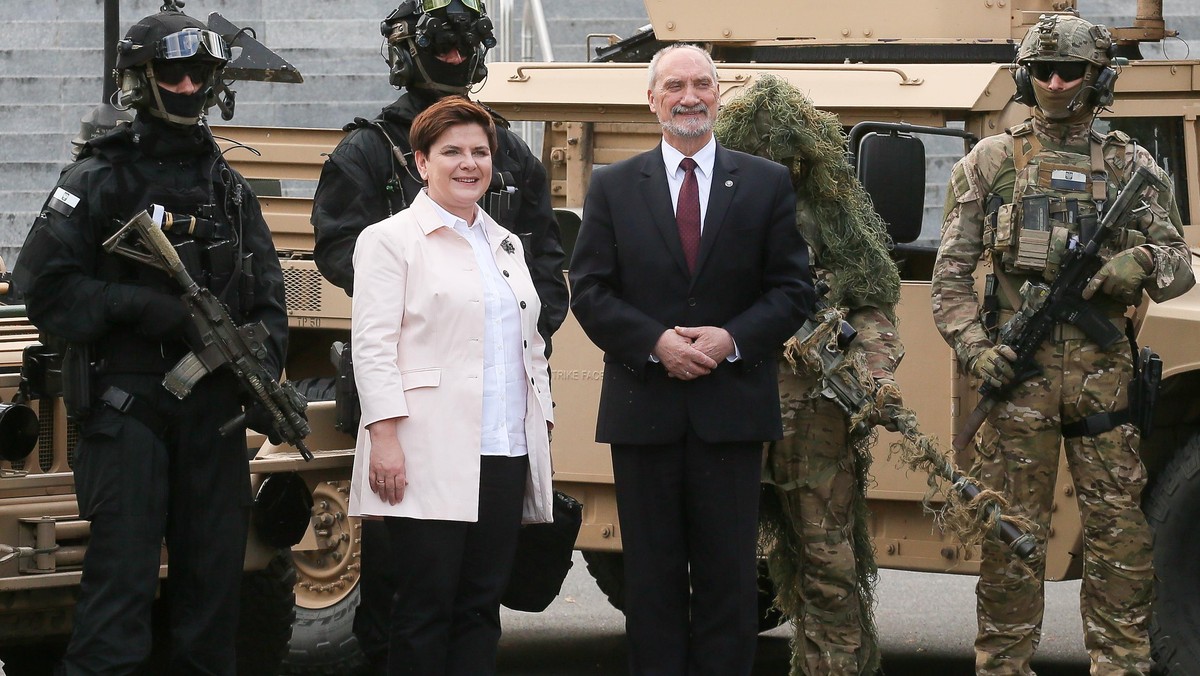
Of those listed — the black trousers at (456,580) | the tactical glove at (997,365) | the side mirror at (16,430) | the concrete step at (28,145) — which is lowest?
the black trousers at (456,580)

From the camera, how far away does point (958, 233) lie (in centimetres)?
616

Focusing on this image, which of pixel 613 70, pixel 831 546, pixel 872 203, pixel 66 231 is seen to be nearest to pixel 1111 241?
pixel 872 203

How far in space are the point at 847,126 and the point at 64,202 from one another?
3.16m

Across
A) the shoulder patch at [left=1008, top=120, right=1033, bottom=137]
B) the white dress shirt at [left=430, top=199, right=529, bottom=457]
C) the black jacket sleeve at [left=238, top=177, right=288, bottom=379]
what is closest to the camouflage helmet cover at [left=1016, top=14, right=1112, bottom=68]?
the shoulder patch at [left=1008, top=120, right=1033, bottom=137]

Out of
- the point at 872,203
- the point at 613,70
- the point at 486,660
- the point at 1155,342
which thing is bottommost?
the point at 486,660

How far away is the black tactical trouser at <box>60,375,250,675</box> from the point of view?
5051 millimetres

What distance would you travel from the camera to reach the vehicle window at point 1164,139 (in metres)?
7.09

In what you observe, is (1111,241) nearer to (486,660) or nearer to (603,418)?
(603,418)

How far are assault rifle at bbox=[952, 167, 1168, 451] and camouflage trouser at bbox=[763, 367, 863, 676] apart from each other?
58 centimetres

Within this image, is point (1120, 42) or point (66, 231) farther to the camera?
point (1120, 42)

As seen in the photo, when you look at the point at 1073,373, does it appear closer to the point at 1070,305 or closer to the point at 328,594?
the point at 1070,305

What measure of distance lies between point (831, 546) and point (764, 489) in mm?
365

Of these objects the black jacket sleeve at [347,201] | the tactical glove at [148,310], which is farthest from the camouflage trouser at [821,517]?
the tactical glove at [148,310]

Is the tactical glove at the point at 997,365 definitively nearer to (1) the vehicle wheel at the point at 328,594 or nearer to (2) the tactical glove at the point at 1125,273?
(2) the tactical glove at the point at 1125,273
